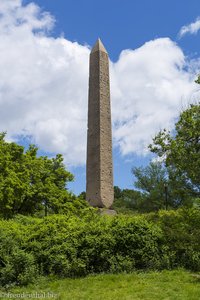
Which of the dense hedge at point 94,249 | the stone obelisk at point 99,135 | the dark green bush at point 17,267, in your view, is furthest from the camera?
the stone obelisk at point 99,135

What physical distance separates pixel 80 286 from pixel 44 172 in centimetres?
1764

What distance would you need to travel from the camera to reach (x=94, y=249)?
40.6 ft

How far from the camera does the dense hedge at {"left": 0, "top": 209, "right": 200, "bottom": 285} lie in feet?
39.2

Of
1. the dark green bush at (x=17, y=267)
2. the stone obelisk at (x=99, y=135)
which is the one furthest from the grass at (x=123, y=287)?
the stone obelisk at (x=99, y=135)

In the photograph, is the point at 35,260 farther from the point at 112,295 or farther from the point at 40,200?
the point at 40,200

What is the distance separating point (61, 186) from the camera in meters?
28.9

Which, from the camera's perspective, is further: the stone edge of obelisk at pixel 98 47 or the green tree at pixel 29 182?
the green tree at pixel 29 182

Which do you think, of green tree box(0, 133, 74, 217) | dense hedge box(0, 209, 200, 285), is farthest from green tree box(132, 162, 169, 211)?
dense hedge box(0, 209, 200, 285)

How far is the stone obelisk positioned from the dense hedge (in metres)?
7.10

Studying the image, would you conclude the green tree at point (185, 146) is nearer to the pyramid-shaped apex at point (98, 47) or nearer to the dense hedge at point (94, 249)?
the dense hedge at point (94, 249)

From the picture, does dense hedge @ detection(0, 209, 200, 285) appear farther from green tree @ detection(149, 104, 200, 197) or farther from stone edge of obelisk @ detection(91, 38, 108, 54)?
stone edge of obelisk @ detection(91, 38, 108, 54)

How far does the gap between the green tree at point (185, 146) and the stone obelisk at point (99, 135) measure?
4572 millimetres

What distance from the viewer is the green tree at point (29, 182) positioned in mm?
24312

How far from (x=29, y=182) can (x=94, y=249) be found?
14.7m
